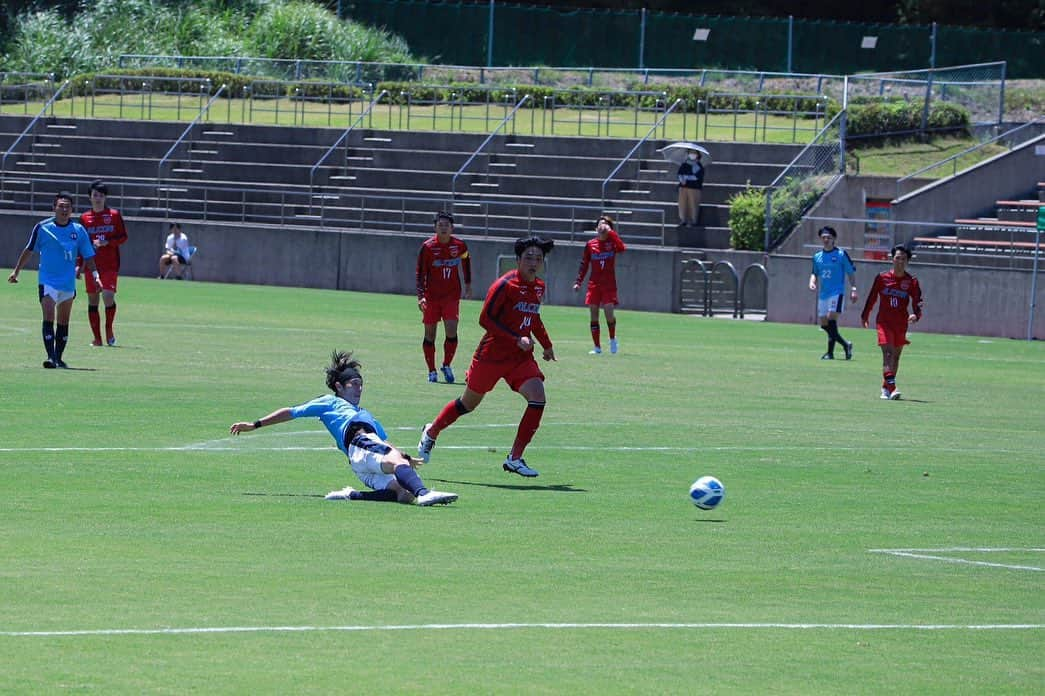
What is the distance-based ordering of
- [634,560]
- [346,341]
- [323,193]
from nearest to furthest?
1. [634,560]
2. [346,341]
3. [323,193]

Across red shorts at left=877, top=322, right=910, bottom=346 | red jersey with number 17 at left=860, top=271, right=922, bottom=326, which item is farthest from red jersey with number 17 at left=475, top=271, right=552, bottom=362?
red jersey with number 17 at left=860, top=271, right=922, bottom=326

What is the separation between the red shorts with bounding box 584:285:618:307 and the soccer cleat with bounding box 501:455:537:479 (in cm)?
1468

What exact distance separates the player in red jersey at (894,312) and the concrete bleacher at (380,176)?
20.4m

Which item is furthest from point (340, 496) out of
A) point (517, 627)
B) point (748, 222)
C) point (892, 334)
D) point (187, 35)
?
point (187, 35)

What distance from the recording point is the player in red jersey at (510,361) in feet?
50.2

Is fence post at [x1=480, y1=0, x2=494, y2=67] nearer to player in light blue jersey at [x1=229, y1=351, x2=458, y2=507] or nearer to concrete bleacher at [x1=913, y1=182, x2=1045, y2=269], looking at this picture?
concrete bleacher at [x1=913, y1=182, x2=1045, y2=269]

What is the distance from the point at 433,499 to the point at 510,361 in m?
2.42

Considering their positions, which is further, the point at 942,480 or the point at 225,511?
the point at 942,480

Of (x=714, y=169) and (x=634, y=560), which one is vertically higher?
(x=714, y=169)

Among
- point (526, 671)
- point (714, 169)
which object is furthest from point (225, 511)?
point (714, 169)

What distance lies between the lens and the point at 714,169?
47125 millimetres

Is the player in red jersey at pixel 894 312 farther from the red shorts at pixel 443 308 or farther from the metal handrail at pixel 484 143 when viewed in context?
the metal handrail at pixel 484 143

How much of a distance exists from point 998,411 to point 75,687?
16961 mm

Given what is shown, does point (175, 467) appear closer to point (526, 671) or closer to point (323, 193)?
point (526, 671)
